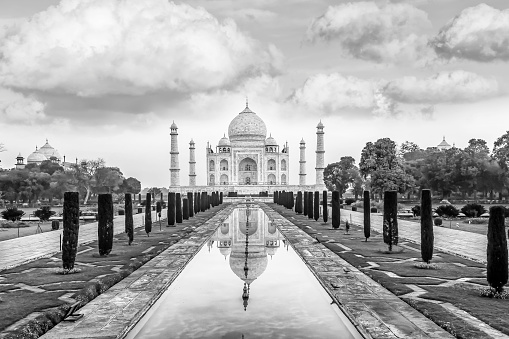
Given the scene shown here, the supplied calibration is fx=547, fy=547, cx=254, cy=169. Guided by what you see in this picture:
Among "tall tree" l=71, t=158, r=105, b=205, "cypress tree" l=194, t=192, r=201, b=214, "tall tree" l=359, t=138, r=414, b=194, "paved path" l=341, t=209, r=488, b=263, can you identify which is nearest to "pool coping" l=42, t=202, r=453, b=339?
"paved path" l=341, t=209, r=488, b=263

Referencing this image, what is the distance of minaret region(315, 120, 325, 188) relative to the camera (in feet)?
222

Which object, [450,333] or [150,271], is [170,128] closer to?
[150,271]

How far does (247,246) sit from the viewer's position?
1631 centimetres

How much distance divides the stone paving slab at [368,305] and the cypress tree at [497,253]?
62.9 inches

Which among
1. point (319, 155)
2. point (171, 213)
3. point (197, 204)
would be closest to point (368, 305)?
point (171, 213)

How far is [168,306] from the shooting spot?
8812 millimetres

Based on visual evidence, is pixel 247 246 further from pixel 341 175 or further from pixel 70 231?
pixel 341 175

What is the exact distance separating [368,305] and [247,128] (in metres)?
66.3

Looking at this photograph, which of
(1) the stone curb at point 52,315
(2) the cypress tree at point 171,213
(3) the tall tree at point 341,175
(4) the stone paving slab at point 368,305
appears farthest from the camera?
(3) the tall tree at point 341,175

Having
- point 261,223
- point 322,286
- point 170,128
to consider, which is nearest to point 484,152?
point 261,223

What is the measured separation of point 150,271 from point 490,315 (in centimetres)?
701

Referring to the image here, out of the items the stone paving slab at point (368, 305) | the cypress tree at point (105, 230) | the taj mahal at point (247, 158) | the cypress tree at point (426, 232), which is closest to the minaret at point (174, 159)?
the taj mahal at point (247, 158)

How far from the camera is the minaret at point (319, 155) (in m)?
67.7

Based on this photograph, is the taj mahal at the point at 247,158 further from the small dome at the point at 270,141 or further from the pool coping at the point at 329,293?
the pool coping at the point at 329,293
